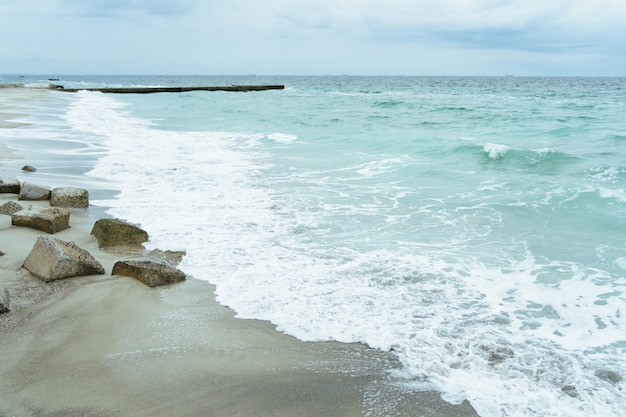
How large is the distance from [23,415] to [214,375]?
1.16 metres

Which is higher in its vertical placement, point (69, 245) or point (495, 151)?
point (69, 245)

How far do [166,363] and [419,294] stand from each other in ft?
8.17

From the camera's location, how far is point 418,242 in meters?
6.85

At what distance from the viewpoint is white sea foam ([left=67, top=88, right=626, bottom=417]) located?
3.71 metres

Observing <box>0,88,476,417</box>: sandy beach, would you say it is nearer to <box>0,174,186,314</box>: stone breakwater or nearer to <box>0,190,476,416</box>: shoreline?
<box>0,190,476,416</box>: shoreline

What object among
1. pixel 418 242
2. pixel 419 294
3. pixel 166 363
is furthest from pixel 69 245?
pixel 418 242

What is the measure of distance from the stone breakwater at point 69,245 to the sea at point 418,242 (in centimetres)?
36

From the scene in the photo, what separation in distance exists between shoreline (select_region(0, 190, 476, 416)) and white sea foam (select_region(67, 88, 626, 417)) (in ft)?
0.88

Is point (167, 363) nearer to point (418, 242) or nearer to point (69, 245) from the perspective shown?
point (69, 245)

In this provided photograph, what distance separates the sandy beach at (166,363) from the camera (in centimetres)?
330

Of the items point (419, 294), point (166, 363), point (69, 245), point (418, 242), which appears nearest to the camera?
point (166, 363)

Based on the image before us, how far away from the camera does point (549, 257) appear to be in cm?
646

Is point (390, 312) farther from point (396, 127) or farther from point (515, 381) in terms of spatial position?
point (396, 127)

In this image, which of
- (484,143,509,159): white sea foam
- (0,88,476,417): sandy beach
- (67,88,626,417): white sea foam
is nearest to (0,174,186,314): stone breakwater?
(0,88,476,417): sandy beach
